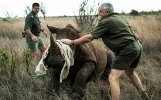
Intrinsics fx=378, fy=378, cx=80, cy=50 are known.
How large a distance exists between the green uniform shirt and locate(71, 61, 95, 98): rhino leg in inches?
31.5

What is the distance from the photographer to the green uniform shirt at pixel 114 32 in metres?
6.01

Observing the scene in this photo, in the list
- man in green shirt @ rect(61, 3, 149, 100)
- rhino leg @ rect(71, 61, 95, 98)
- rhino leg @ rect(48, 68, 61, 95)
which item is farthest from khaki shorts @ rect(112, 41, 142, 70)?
rhino leg @ rect(48, 68, 61, 95)

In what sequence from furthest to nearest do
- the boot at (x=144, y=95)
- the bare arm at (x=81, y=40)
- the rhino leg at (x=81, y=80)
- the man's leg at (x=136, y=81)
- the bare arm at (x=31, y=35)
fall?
the bare arm at (x=31, y=35) → the man's leg at (x=136, y=81) → the rhino leg at (x=81, y=80) → the boot at (x=144, y=95) → the bare arm at (x=81, y=40)

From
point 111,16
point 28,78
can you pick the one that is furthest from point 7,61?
point 111,16

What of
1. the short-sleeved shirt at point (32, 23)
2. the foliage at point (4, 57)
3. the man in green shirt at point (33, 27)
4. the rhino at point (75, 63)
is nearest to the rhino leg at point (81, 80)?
the rhino at point (75, 63)

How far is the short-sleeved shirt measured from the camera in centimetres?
1005

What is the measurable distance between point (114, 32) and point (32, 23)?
454cm

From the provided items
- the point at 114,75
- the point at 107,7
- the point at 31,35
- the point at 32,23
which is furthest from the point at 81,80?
the point at 32,23

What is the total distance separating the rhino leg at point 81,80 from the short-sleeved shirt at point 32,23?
12.0 feet

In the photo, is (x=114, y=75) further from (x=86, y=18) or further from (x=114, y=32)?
(x=86, y=18)

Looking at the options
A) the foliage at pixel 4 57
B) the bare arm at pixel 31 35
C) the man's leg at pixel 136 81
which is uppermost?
the bare arm at pixel 31 35

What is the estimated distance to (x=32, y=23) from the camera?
1016 centimetres

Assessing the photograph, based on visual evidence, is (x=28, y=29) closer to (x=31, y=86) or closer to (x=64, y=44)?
(x=31, y=86)

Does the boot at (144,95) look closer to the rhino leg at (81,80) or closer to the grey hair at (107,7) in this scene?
the rhino leg at (81,80)
